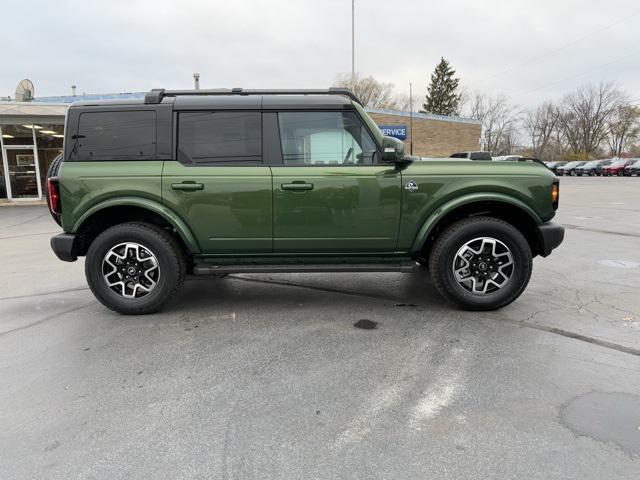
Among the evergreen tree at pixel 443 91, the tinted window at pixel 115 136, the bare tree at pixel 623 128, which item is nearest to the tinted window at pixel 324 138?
the tinted window at pixel 115 136

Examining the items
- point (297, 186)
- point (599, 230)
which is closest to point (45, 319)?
point (297, 186)

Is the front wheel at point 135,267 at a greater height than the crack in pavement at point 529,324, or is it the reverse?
the front wheel at point 135,267

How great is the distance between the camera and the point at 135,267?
14.3 feet

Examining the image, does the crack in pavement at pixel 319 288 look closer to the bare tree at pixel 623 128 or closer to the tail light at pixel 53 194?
the tail light at pixel 53 194

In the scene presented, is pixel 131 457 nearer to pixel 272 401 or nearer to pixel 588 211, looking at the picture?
pixel 272 401

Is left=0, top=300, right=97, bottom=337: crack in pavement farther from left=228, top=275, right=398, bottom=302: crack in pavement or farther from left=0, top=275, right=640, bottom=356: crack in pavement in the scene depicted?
left=228, top=275, right=398, bottom=302: crack in pavement

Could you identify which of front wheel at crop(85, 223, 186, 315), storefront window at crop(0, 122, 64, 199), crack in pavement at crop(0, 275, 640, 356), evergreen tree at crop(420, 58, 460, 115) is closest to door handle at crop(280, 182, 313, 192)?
front wheel at crop(85, 223, 186, 315)

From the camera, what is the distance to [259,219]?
4250 millimetres

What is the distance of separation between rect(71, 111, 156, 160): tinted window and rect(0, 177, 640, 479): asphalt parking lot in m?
1.61

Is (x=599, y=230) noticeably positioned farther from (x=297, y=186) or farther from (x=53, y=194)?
(x=53, y=194)

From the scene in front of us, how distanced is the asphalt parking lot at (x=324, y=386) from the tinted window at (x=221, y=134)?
1.60 meters

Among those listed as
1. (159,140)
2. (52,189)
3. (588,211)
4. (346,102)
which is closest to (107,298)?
(52,189)

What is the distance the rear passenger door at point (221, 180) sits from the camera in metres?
4.19

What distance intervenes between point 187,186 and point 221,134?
603mm
